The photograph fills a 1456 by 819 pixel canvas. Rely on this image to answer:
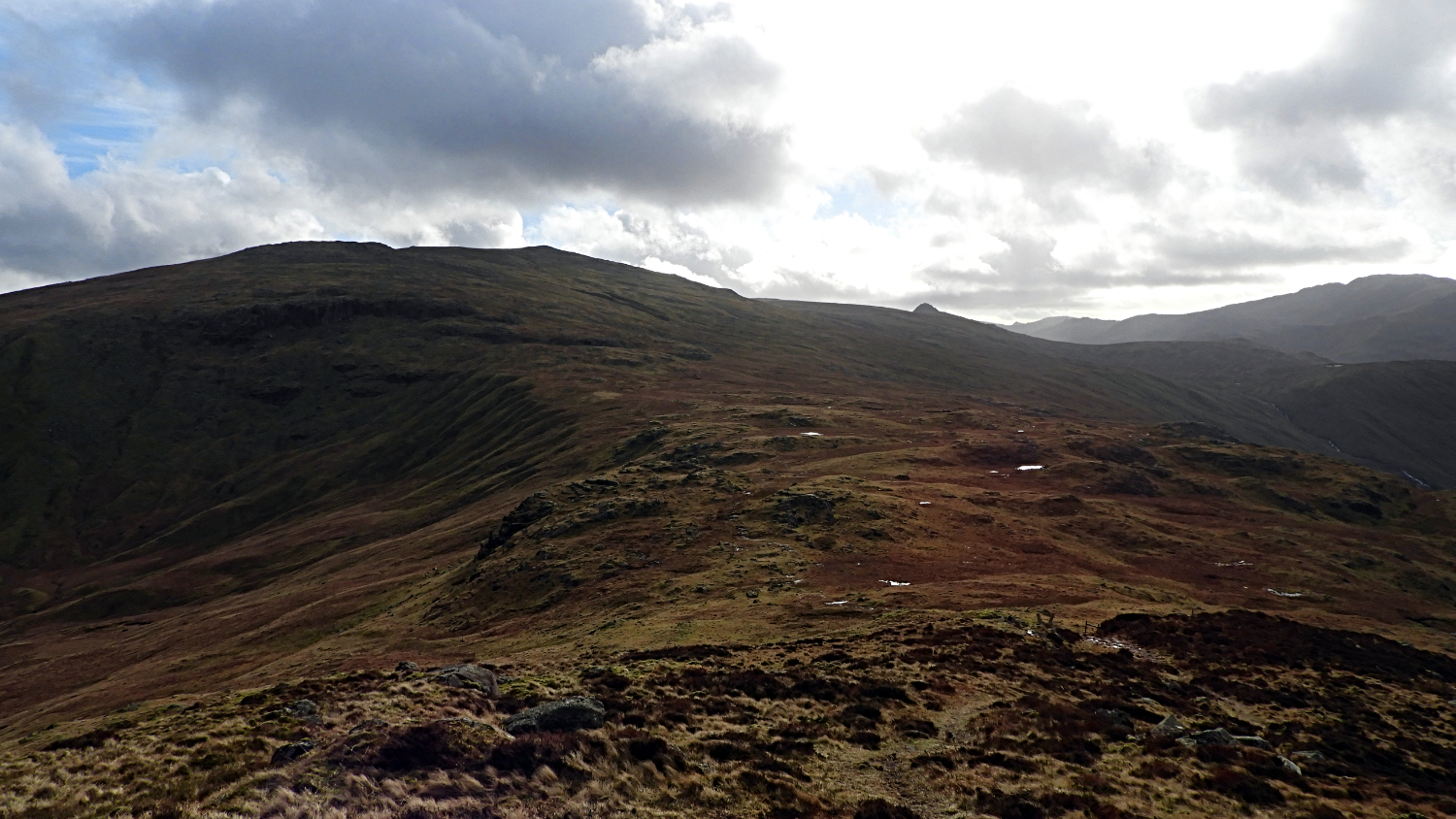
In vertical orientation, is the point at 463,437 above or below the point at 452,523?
above

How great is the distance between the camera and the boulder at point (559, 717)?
2365 cm

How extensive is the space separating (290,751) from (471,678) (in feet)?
27.8

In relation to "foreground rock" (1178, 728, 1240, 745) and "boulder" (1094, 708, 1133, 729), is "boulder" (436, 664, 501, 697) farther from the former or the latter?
"foreground rock" (1178, 728, 1240, 745)

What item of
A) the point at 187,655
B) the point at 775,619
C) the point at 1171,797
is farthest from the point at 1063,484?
the point at 187,655

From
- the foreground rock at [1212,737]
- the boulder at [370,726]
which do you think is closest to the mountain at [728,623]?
the boulder at [370,726]

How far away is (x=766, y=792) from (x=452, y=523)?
302 ft

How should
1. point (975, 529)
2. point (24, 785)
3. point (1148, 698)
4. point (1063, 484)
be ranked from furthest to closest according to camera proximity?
1. point (1063, 484)
2. point (975, 529)
3. point (1148, 698)
4. point (24, 785)

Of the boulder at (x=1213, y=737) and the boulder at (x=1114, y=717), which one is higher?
the boulder at (x=1213, y=737)

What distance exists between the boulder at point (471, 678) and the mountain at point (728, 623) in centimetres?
21

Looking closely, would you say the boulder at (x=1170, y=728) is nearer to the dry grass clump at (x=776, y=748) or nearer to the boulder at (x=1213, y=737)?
the dry grass clump at (x=776, y=748)

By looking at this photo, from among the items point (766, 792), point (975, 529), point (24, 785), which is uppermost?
point (24, 785)

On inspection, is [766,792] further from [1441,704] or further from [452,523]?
[452,523]

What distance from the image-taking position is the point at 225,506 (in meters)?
154

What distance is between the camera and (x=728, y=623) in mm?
46656
